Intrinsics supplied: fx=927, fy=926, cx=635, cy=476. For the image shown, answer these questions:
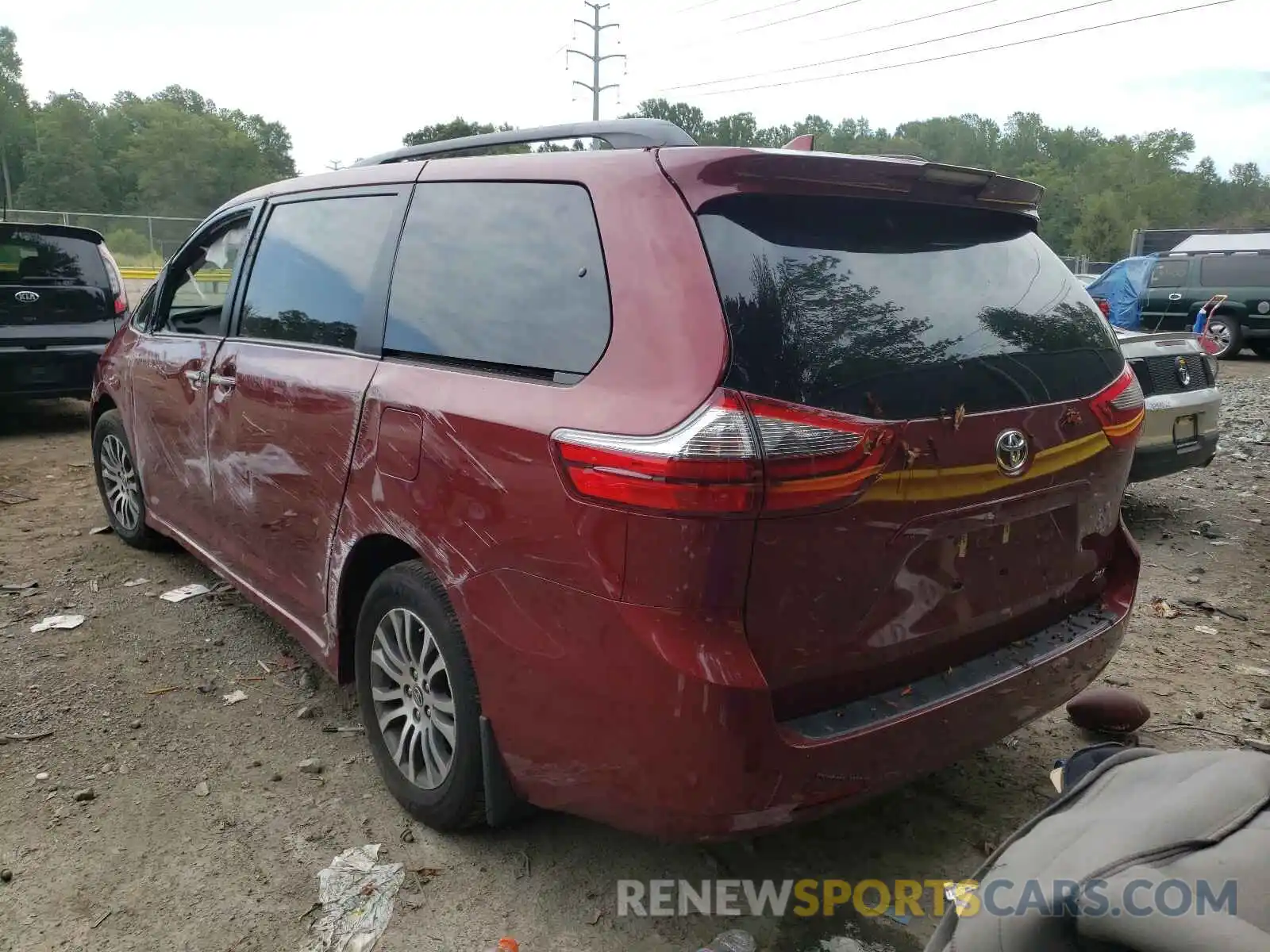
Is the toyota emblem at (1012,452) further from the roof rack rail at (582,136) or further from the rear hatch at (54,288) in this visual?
the rear hatch at (54,288)

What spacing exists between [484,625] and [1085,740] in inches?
85.8

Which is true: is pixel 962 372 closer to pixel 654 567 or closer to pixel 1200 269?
pixel 654 567

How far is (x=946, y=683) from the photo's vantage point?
2.21 m

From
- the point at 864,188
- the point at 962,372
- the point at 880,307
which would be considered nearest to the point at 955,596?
the point at 962,372

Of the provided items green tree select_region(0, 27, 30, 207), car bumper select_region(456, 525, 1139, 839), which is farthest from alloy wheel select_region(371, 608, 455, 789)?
green tree select_region(0, 27, 30, 207)

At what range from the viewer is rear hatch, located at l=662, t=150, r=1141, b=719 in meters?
1.88

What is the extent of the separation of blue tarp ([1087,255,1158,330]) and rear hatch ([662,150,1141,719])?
668 inches

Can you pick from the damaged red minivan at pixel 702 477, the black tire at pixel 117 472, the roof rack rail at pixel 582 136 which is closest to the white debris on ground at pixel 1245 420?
the damaged red minivan at pixel 702 477

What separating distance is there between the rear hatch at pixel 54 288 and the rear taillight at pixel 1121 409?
8.02 meters

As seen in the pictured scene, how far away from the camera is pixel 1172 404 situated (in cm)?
531

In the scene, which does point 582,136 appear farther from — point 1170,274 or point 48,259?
point 1170,274

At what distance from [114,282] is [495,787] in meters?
7.70

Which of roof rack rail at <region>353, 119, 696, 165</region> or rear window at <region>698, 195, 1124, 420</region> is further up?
roof rack rail at <region>353, 119, 696, 165</region>

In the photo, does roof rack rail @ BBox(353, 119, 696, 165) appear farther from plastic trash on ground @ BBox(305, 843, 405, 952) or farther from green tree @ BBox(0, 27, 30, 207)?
green tree @ BBox(0, 27, 30, 207)
